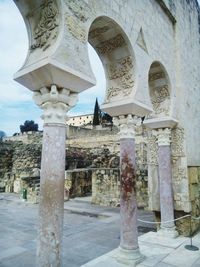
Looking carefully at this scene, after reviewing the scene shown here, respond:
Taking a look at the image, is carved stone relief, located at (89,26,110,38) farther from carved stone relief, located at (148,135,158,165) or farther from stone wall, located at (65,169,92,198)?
stone wall, located at (65,169,92,198)

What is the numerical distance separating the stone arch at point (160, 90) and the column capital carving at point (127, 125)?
1883mm

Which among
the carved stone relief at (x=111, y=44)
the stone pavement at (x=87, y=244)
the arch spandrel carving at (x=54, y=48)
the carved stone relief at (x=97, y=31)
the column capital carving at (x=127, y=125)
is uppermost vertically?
the carved stone relief at (x=97, y=31)

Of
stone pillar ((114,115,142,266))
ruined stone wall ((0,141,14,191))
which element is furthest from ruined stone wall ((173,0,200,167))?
ruined stone wall ((0,141,14,191))

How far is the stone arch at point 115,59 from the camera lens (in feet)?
15.0

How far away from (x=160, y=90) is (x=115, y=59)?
2.22 meters

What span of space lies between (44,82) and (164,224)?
15.5ft

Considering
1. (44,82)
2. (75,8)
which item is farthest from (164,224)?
(75,8)

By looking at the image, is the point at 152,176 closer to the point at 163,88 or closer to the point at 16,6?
the point at 163,88

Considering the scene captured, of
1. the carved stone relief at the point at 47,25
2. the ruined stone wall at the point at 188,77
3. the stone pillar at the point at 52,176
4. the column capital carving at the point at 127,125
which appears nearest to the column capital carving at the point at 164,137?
the ruined stone wall at the point at 188,77

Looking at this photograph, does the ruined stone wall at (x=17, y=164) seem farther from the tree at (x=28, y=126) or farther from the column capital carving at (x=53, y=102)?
the tree at (x=28, y=126)

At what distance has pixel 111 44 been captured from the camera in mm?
4738

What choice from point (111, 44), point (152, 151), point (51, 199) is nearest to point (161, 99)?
point (152, 151)

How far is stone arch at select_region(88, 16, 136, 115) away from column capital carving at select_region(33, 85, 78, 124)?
181 centimetres

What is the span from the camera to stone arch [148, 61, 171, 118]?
6.34 m
